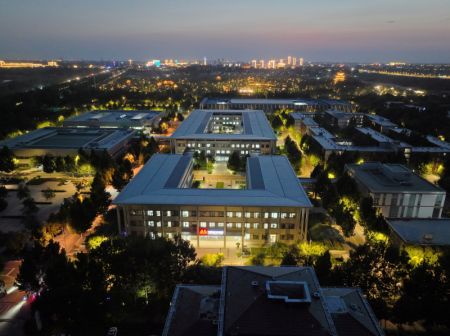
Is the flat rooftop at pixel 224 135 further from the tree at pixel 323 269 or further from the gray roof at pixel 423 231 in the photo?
the tree at pixel 323 269

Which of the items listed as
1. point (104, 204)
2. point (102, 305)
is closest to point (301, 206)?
point (102, 305)

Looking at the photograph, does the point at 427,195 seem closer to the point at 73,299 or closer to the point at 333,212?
the point at 333,212

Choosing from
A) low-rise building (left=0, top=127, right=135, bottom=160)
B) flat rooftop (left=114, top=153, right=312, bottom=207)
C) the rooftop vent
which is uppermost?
the rooftop vent

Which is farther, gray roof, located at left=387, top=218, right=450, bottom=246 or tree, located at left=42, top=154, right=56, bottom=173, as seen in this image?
tree, located at left=42, top=154, right=56, bottom=173

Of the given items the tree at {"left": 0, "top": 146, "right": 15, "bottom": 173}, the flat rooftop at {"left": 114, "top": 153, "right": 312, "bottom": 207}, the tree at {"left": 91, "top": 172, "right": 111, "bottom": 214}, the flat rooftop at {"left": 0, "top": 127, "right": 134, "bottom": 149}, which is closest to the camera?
the flat rooftop at {"left": 114, "top": 153, "right": 312, "bottom": 207}

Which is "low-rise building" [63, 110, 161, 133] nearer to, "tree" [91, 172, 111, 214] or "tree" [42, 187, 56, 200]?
"tree" [42, 187, 56, 200]

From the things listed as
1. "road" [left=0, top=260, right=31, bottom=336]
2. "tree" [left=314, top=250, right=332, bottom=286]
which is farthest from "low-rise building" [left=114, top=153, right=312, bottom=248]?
"road" [left=0, top=260, right=31, bottom=336]
